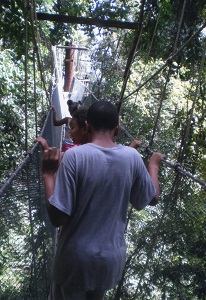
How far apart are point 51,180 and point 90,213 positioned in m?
0.13

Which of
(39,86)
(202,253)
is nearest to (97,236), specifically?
(202,253)

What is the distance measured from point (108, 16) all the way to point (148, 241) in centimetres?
427

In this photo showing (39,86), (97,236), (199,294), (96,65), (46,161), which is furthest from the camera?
(96,65)

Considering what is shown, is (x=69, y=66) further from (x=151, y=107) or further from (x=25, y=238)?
(x=25, y=238)

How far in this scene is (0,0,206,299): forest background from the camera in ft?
5.84

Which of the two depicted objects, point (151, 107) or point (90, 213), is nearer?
point (90, 213)

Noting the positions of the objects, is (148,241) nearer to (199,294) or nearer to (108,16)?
(199,294)

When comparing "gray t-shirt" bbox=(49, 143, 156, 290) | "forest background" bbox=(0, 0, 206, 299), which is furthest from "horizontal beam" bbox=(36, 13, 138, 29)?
"gray t-shirt" bbox=(49, 143, 156, 290)

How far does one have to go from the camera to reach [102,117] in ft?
4.14

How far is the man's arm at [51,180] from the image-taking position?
1.15m

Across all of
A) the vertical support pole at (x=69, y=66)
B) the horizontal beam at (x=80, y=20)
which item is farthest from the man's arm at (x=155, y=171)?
the vertical support pole at (x=69, y=66)

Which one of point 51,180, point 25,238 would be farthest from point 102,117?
point 25,238

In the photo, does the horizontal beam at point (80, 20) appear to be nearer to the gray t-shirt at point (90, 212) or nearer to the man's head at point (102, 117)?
the man's head at point (102, 117)

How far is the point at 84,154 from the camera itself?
1179 mm
